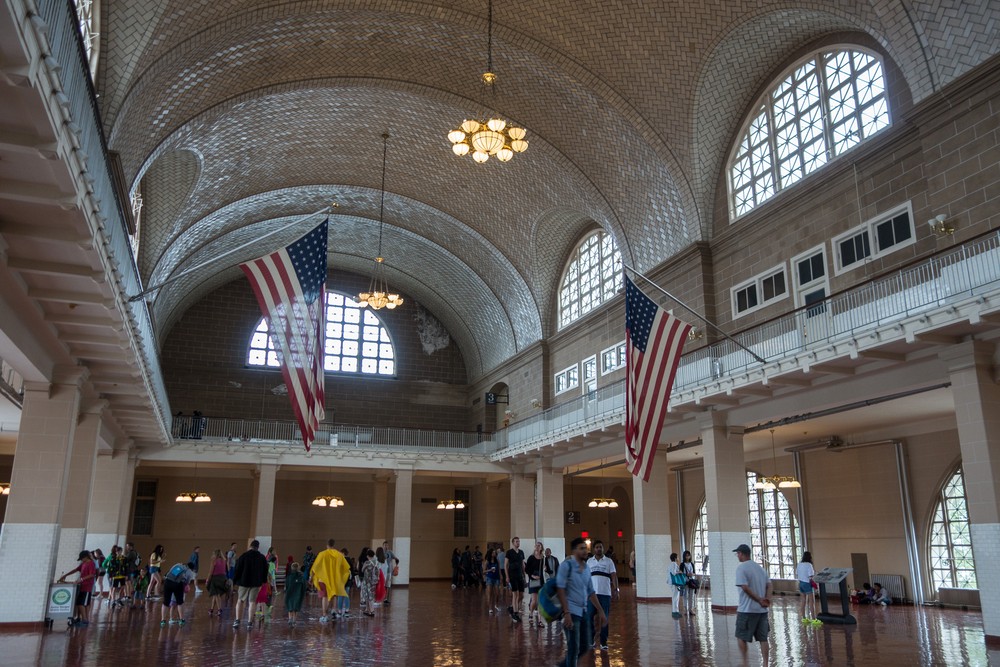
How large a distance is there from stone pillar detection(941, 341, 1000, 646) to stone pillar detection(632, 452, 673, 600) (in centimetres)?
946

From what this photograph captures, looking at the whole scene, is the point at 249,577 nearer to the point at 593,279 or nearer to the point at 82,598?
the point at 82,598

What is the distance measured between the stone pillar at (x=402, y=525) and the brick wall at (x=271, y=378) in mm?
6975

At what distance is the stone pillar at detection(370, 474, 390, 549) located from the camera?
3328 centimetres

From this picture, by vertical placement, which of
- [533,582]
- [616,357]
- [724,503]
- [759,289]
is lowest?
[533,582]

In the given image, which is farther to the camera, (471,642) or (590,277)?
(590,277)

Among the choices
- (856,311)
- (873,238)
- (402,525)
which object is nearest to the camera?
(856,311)

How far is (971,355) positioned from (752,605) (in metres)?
6.61

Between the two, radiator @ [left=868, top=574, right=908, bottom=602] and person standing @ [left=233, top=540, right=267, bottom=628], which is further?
radiator @ [left=868, top=574, right=908, bottom=602]

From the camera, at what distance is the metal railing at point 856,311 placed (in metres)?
11.9

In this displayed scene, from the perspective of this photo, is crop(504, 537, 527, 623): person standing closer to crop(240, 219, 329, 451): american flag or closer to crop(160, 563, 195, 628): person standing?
crop(240, 219, 329, 451): american flag

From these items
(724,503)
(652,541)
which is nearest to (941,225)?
(724,503)

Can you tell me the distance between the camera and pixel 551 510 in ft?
89.8

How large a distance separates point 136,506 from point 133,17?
2495 cm

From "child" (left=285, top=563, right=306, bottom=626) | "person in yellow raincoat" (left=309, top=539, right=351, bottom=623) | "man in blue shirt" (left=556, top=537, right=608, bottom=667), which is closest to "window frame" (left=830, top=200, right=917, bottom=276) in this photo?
"man in blue shirt" (left=556, top=537, right=608, bottom=667)
